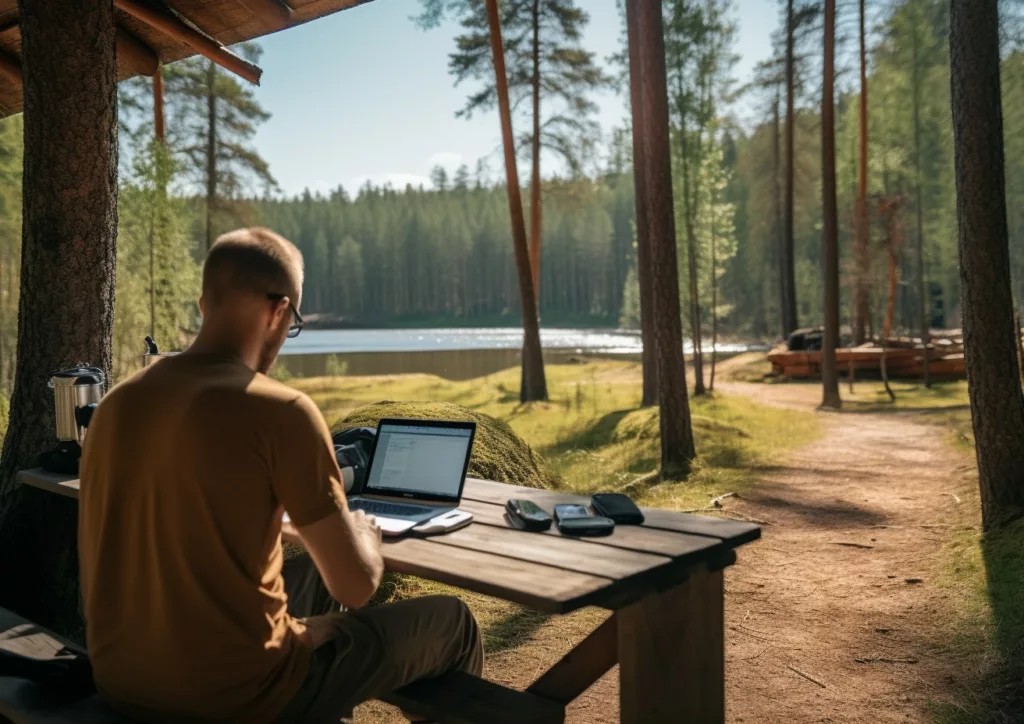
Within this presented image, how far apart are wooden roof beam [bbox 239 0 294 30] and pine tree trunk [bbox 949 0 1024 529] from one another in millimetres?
4280

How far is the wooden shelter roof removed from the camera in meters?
4.92

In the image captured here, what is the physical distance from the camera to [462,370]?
35.0m

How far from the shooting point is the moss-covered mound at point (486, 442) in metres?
6.04

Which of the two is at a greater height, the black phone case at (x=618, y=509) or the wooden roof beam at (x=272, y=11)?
the wooden roof beam at (x=272, y=11)

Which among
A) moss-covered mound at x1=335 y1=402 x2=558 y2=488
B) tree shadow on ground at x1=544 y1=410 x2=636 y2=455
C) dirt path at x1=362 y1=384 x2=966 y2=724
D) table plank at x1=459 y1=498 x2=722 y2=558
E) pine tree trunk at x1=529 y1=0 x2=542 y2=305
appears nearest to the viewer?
table plank at x1=459 y1=498 x2=722 y2=558

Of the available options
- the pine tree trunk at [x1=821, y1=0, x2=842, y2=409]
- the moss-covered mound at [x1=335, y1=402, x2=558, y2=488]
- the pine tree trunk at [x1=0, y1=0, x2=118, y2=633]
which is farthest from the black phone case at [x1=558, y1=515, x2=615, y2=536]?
the pine tree trunk at [x1=821, y1=0, x2=842, y2=409]

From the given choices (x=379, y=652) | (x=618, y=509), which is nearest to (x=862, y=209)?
Answer: (x=618, y=509)

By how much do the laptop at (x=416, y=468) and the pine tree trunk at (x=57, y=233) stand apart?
2.04m

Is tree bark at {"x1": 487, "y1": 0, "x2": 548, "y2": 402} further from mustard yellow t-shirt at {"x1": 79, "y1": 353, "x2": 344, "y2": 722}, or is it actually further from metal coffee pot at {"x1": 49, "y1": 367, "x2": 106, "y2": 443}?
mustard yellow t-shirt at {"x1": 79, "y1": 353, "x2": 344, "y2": 722}

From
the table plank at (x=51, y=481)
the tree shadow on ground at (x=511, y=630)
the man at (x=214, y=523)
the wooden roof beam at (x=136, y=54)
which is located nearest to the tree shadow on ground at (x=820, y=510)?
the tree shadow on ground at (x=511, y=630)

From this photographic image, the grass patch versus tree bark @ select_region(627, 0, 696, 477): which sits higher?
tree bark @ select_region(627, 0, 696, 477)

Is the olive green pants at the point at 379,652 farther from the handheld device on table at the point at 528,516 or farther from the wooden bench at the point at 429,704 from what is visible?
the handheld device on table at the point at 528,516

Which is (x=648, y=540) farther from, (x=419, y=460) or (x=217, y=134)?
(x=217, y=134)

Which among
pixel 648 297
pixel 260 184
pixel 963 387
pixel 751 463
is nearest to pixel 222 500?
pixel 751 463
